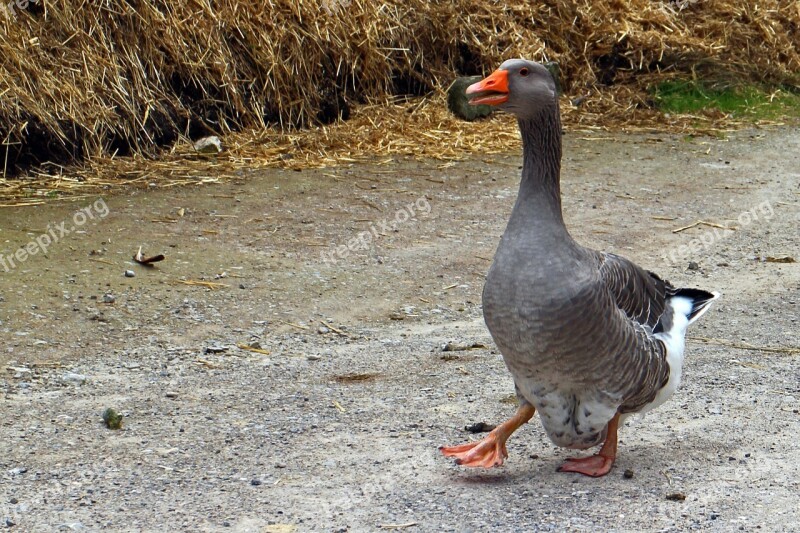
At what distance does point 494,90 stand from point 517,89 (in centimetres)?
9

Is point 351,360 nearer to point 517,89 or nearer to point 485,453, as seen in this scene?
point 485,453

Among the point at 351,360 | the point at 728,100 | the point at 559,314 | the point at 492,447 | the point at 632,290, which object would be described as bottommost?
the point at 728,100

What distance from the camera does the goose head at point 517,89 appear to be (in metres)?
4.34

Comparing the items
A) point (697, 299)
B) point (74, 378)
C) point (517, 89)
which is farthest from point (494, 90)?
point (74, 378)

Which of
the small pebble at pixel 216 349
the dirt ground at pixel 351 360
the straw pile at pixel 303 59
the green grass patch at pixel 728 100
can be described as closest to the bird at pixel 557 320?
the dirt ground at pixel 351 360

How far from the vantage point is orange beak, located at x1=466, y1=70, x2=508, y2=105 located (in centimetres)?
433

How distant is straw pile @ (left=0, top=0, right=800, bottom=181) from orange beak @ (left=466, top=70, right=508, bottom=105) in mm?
5783

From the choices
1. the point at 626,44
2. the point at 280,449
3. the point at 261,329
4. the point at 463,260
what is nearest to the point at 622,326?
the point at 280,449

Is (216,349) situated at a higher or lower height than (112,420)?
lower

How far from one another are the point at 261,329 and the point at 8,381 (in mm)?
1495

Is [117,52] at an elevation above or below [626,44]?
above

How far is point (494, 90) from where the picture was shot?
434cm

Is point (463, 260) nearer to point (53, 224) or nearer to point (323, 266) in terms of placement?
point (323, 266)

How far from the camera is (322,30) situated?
11.4 metres
